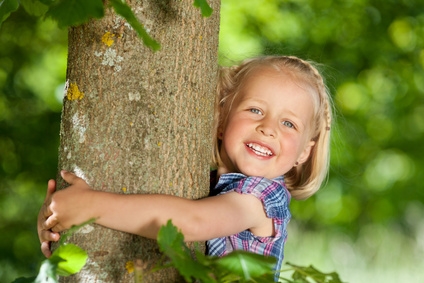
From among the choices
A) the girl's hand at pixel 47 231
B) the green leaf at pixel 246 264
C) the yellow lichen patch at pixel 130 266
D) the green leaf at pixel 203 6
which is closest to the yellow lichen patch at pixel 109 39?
the green leaf at pixel 203 6

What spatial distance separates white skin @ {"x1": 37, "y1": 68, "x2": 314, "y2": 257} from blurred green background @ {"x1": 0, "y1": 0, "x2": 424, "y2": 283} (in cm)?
434

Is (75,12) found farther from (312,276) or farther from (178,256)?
(312,276)

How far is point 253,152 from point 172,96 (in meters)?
0.44

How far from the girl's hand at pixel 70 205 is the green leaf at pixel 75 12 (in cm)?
38

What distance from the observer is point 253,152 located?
6.78 ft

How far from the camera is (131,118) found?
165 cm

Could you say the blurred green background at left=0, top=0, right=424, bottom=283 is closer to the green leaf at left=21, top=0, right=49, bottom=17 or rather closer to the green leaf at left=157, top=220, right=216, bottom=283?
the green leaf at left=21, top=0, right=49, bottom=17

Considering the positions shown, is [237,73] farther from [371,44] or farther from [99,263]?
[371,44]

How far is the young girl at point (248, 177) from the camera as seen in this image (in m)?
1.61

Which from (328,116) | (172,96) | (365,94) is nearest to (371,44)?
(365,94)

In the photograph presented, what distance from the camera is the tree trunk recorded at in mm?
1630

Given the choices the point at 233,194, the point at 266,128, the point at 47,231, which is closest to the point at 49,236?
the point at 47,231

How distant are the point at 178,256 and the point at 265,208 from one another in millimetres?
657

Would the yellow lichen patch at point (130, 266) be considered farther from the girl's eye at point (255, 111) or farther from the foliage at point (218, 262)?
the girl's eye at point (255, 111)
